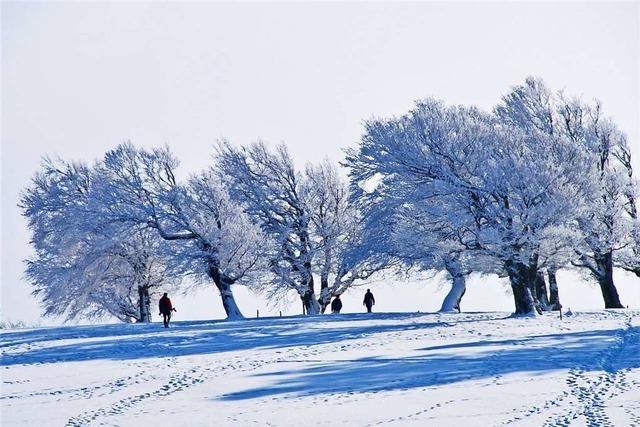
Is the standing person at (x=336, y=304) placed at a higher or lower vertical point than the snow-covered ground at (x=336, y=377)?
higher

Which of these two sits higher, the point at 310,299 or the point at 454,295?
the point at 310,299

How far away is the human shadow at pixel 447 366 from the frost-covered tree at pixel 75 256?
2636cm

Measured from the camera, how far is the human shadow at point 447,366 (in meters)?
17.6

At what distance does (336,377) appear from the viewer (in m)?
18.9

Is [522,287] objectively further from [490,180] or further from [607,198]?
[607,198]

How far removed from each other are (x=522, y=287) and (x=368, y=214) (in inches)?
383

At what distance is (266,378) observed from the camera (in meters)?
19.2

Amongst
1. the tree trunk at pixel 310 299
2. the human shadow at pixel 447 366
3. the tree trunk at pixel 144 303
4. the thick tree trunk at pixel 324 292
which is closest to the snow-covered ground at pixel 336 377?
the human shadow at pixel 447 366

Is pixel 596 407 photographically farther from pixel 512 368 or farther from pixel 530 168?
pixel 530 168

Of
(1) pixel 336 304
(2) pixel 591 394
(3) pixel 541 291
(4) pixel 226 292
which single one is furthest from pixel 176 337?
(3) pixel 541 291

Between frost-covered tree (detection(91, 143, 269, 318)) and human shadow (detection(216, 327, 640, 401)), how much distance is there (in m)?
21.9

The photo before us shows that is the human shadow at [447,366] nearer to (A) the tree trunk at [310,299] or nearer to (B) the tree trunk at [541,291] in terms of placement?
(B) the tree trunk at [541,291]

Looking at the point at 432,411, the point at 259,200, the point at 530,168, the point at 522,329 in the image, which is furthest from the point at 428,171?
the point at 432,411

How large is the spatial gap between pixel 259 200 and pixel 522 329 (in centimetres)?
2149
